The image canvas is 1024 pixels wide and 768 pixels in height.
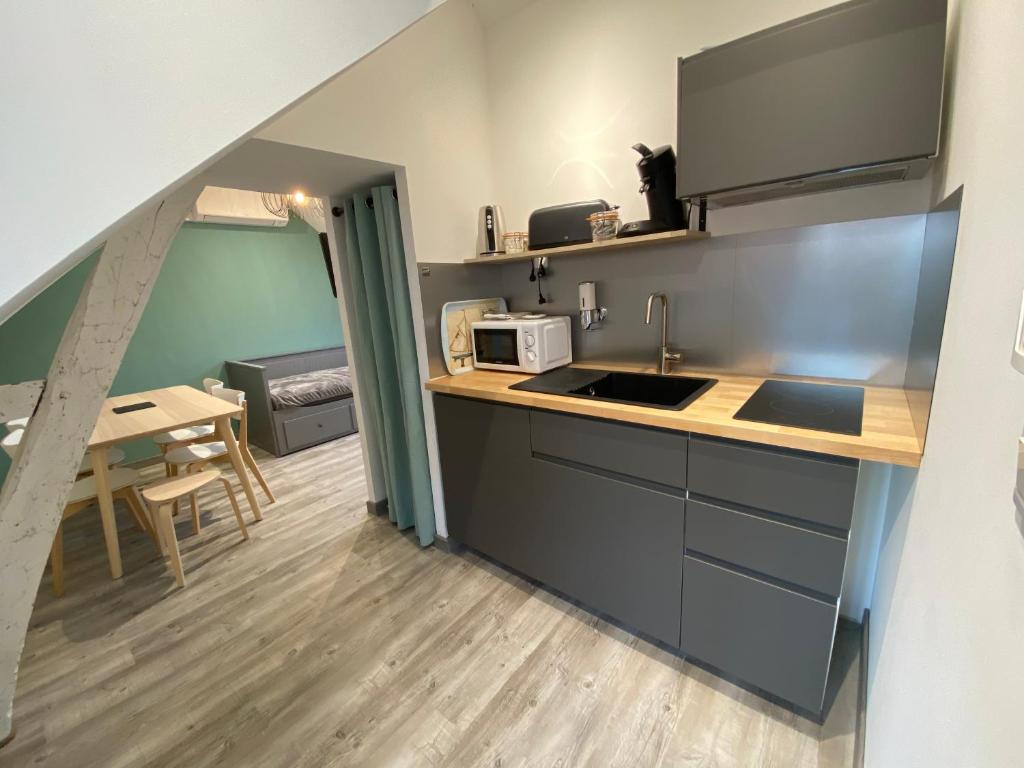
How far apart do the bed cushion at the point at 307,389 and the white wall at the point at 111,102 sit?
3.44 meters

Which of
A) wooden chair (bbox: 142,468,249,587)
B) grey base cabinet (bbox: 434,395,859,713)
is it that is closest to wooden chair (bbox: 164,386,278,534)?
wooden chair (bbox: 142,468,249,587)

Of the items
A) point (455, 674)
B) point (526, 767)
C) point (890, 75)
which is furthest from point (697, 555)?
point (890, 75)

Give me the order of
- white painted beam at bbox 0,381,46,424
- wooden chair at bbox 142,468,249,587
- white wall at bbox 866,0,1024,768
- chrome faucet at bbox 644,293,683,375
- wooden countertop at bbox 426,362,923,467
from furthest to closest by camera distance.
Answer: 1. wooden chair at bbox 142,468,249,587
2. chrome faucet at bbox 644,293,683,375
3. wooden countertop at bbox 426,362,923,467
4. white painted beam at bbox 0,381,46,424
5. white wall at bbox 866,0,1024,768

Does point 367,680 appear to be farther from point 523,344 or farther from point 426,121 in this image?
point 426,121

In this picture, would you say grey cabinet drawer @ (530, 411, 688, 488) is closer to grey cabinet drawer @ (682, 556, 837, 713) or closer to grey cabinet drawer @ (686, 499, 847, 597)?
grey cabinet drawer @ (686, 499, 847, 597)

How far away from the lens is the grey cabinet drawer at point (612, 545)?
1523 mm

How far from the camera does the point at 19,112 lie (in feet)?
1.74

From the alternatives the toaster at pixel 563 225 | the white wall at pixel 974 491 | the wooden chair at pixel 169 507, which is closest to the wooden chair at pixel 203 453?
the wooden chair at pixel 169 507

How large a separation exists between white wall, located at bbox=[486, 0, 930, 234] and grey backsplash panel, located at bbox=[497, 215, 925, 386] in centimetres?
10

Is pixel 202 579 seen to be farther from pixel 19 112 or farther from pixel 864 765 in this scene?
pixel 864 765

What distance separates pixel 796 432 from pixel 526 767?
4.33 ft

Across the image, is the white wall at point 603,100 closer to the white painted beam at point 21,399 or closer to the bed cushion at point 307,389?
the white painted beam at point 21,399

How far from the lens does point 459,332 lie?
2338 millimetres

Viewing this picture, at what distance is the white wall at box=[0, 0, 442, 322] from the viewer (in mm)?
533
